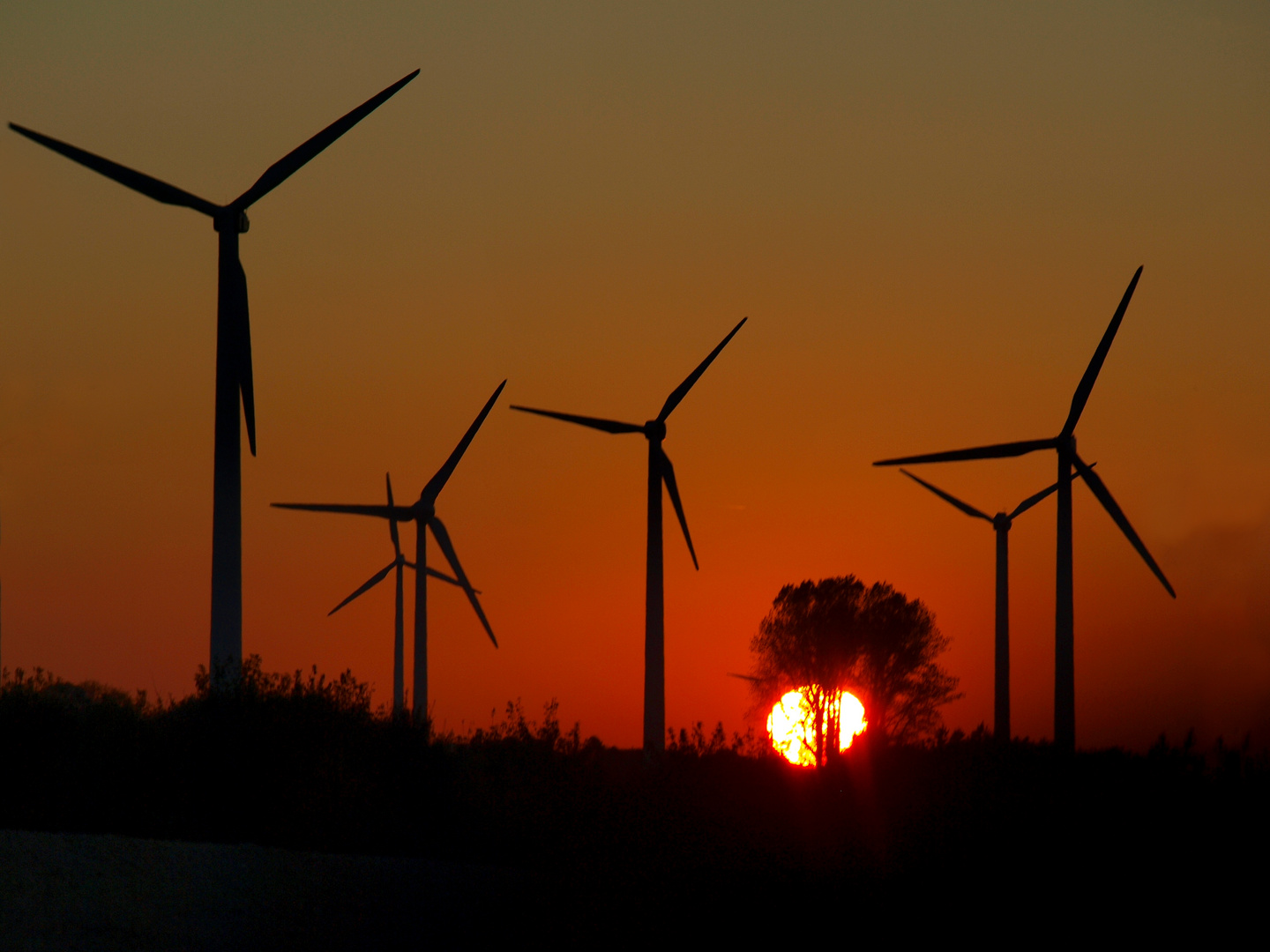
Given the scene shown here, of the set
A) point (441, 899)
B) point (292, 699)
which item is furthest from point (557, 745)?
point (441, 899)

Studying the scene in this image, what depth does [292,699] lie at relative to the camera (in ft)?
104

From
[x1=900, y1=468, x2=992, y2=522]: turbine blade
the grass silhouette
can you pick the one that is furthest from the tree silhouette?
the grass silhouette

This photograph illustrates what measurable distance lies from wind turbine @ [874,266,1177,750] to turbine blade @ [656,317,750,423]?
322 inches

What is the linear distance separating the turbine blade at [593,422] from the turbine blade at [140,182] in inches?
758

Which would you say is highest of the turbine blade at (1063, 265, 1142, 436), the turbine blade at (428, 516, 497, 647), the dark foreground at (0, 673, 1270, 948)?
the turbine blade at (1063, 265, 1142, 436)

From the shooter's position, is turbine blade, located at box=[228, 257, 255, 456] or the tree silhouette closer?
turbine blade, located at box=[228, 257, 255, 456]

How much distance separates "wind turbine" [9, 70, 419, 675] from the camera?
34.0 metres

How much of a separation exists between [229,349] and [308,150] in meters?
7.62

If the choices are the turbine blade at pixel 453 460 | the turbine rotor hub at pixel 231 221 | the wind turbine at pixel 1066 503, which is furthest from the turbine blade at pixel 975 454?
the turbine rotor hub at pixel 231 221

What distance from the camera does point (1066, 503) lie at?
51.9m

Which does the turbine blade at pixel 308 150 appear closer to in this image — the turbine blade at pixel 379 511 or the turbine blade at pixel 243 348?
the turbine blade at pixel 243 348

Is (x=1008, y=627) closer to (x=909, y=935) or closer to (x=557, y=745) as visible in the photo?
(x=557, y=745)

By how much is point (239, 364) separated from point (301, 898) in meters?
18.0

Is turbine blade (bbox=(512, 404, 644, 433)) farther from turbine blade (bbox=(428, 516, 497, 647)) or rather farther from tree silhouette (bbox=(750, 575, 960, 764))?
tree silhouette (bbox=(750, 575, 960, 764))
